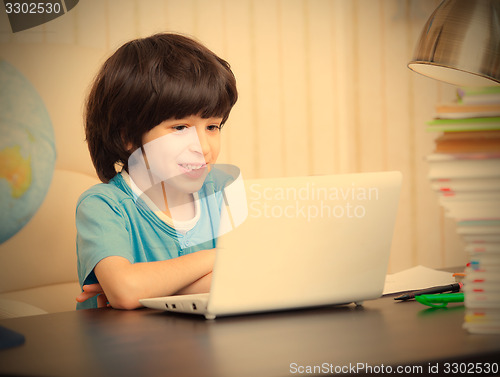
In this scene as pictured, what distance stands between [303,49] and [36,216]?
4.99 ft

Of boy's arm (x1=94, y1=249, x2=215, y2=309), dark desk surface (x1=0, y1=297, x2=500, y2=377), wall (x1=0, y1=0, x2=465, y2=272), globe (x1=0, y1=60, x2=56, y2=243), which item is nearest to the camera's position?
dark desk surface (x1=0, y1=297, x2=500, y2=377)

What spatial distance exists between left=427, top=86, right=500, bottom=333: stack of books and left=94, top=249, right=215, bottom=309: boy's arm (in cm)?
54

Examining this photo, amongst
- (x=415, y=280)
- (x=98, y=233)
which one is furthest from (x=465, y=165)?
(x=98, y=233)

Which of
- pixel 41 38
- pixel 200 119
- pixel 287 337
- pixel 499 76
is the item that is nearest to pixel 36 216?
pixel 200 119

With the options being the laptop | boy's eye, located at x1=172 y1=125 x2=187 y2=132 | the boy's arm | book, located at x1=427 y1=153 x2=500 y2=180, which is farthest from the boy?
book, located at x1=427 y1=153 x2=500 y2=180

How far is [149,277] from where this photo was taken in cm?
100

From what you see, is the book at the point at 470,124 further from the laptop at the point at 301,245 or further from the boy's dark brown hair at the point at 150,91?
the boy's dark brown hair at the point at 150,91

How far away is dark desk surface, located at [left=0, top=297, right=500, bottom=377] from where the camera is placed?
0.51 m

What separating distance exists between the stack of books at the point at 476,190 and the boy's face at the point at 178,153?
78cm

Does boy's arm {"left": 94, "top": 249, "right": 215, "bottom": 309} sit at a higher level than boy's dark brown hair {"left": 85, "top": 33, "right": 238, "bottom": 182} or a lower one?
lower

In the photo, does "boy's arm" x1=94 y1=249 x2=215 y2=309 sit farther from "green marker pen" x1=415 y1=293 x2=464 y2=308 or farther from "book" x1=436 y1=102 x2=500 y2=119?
"book" x1=436 y1=102 x2=500 y2=119

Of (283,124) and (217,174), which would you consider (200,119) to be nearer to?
(217,174)

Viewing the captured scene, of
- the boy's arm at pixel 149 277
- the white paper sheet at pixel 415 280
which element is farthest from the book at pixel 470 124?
the boy's arm at pixel 149 277

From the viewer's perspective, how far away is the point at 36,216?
1.60 m
